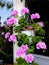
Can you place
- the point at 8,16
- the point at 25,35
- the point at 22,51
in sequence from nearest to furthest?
the point at 22,51
the point at 25,35
the point at 8,16

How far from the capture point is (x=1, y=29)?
5.00 m

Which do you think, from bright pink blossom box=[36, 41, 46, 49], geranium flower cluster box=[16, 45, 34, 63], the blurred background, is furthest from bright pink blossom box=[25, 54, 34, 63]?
the blurred background

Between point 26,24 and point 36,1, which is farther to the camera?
point 36,1

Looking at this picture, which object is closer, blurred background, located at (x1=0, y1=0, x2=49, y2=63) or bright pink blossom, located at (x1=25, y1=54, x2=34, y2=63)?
bright pink blossom, located at (x1=25, y1=54, x2=34, y2=63)

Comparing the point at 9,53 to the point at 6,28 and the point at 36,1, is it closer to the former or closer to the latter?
the point at 6,28

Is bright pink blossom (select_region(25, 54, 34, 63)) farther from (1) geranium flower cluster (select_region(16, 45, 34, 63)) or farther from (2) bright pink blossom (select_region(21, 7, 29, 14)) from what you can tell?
(2) bright pink blossom (select_region(21, 7, 29, 14))

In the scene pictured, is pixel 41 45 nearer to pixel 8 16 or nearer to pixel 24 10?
pixel 24 10

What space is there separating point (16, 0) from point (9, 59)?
3.92 ft

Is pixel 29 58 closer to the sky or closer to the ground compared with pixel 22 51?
closer to the ground

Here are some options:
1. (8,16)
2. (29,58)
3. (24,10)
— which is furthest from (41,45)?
(8,16)

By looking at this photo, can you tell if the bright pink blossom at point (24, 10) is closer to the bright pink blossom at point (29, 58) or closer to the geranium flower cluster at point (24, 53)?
the geranium flower cluster at point (24, 53)

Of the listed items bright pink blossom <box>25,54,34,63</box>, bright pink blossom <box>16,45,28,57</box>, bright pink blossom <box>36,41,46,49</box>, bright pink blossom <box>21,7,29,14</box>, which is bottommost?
bright pink blossom <box>25,54,34,63</box>

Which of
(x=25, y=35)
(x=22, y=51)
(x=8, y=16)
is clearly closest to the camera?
(x=22, y=51)

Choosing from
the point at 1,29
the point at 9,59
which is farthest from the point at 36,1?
the point at 9,59
